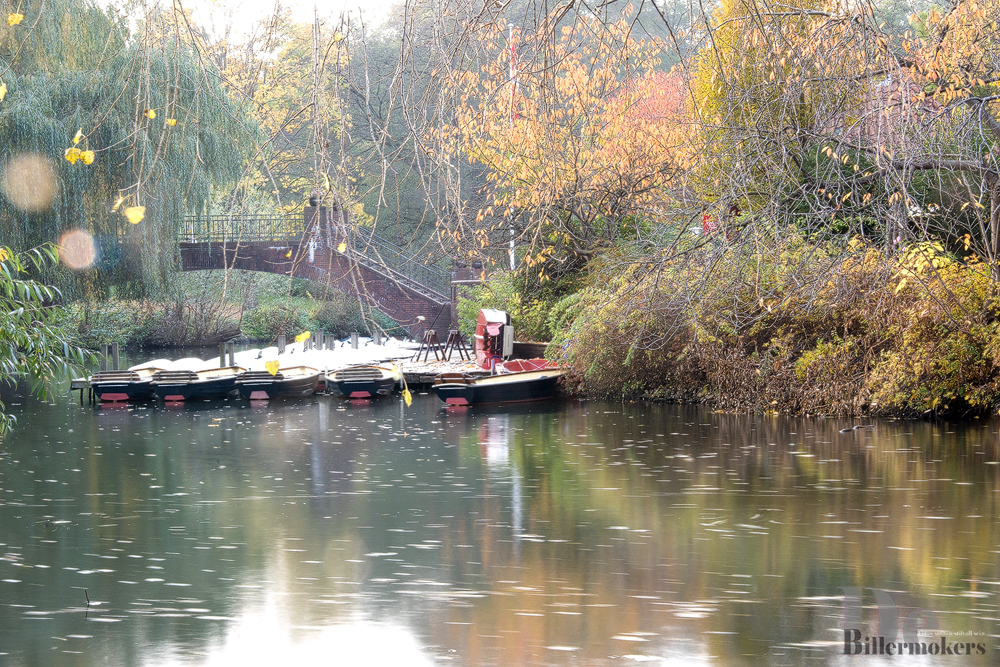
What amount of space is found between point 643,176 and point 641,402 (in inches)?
165

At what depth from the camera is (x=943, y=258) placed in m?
14.1

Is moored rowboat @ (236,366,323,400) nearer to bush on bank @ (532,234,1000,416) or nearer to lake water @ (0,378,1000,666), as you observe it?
lake water @ (0,378,1000,666)

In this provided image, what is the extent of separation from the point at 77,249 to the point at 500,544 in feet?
50.1

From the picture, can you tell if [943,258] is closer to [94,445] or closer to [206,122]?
[94,445]

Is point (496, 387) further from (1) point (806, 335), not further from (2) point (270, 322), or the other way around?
(2) point (270, 322)

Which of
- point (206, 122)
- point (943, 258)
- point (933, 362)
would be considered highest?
point (206, 122)

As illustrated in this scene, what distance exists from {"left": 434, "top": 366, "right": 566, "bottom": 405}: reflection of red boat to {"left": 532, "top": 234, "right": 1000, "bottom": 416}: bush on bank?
85 cm

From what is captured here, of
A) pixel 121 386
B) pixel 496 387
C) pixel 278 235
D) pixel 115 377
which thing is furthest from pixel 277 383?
pixel 278 235

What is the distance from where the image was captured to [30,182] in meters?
21.0

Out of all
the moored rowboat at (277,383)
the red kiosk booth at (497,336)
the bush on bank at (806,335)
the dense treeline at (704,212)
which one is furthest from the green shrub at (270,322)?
the bush on bank at (806,335)

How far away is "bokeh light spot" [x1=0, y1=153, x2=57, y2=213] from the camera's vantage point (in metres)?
20.8

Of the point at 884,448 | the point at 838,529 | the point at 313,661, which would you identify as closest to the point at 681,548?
the point at 838,529

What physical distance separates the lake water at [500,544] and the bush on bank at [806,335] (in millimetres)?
770

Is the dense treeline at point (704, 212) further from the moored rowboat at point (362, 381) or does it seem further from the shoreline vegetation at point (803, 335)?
the moored rowboat at point (362, 381)
